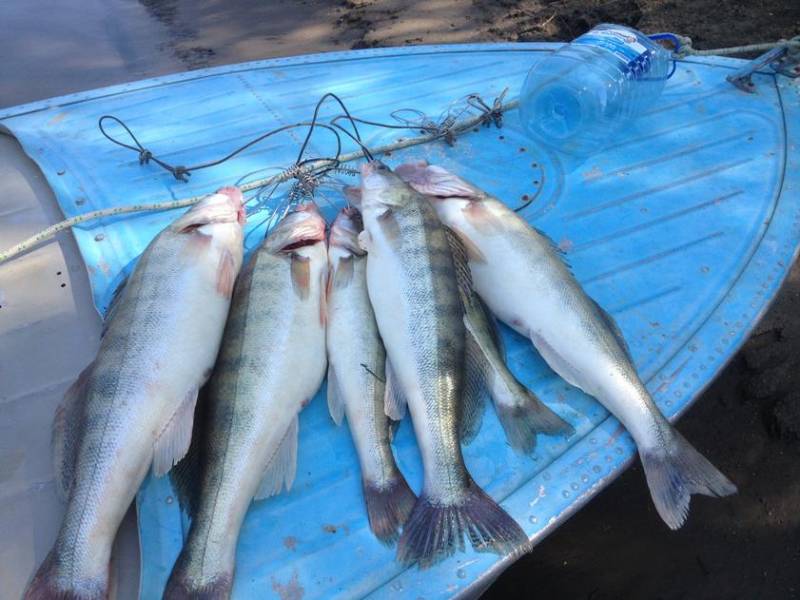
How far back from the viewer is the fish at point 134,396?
181cm

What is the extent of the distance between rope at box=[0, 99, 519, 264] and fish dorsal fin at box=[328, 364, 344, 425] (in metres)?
1.36

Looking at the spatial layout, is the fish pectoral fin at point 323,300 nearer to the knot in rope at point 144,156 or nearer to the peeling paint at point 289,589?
the peeling paint at point 289,589

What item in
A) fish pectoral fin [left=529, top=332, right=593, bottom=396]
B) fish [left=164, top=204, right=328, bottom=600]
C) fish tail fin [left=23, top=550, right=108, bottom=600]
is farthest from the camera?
fish pectoral fin [left=529, top=332, right=593, bottom=396]

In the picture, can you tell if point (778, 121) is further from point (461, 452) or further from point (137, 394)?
point (137, 394)

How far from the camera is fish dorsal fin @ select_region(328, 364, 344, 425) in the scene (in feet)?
7.54

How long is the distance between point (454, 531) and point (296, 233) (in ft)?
5.04

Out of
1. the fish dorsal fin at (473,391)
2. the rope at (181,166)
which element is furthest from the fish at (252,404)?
the rope at (181,166)

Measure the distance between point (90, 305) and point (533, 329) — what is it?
217 centimetres

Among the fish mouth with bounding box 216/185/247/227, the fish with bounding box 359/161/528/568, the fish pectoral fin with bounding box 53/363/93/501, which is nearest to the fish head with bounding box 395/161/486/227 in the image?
the fish with bounding box 359/161/528/568

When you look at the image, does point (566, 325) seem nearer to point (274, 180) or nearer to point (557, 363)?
point (557, 363)

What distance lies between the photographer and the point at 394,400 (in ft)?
7.36

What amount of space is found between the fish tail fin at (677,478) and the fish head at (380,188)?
1.58 m

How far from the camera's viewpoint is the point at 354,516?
209 centimetres

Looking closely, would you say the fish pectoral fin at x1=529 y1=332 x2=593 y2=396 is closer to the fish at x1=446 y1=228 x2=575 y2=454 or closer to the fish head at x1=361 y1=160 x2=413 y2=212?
the fish at x1=446 y1=228 x2=575 y2=454
